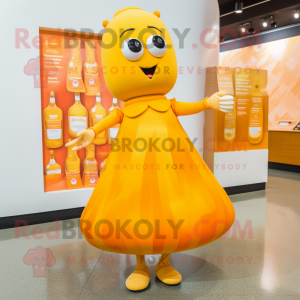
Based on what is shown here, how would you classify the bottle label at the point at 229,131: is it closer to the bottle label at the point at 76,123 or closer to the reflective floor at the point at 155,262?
the reflective floor at the point at 155,262

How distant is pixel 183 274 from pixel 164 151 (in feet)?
2.88

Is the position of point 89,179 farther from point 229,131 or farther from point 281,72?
point 281,72

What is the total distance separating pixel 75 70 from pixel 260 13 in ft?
14.2

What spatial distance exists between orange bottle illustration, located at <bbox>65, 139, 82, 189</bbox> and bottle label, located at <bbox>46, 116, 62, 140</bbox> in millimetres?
190

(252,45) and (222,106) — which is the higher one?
(252,45)

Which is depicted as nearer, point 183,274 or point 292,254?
point 183,274

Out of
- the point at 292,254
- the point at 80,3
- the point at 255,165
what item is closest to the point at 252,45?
the point at 255,165

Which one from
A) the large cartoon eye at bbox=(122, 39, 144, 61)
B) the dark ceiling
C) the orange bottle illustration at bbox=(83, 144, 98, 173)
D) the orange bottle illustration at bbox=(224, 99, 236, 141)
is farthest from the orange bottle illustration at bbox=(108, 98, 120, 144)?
the dark ceiling

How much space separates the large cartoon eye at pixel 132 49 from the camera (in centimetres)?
167

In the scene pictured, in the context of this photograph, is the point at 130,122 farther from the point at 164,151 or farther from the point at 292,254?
the point at 292,254

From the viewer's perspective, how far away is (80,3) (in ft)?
9.96

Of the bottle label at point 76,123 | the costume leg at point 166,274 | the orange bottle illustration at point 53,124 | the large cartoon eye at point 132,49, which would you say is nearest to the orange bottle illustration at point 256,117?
the bottle label at point 76,123

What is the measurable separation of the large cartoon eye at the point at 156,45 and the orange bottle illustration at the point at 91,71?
5.55 feet

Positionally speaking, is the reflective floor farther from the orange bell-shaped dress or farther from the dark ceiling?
the dark ceiling
